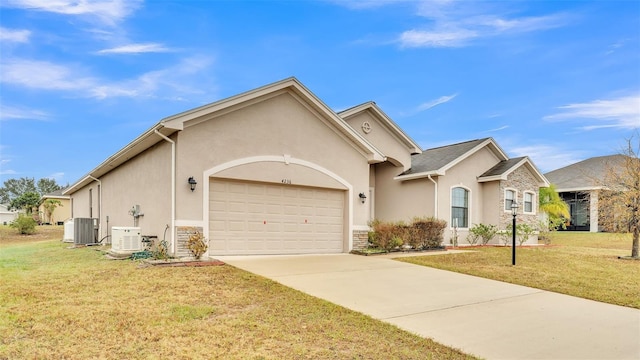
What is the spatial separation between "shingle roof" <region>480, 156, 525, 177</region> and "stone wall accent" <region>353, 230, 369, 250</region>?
26.6 ft

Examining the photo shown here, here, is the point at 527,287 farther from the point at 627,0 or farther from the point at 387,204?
the point at 387,204

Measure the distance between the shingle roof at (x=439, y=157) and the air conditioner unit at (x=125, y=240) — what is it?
12141mm

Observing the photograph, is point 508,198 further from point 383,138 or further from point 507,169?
point 383,138

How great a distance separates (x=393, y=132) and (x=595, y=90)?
8.31 metres

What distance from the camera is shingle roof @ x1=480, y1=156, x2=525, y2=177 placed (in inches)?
715

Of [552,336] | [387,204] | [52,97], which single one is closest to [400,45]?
[387,204]

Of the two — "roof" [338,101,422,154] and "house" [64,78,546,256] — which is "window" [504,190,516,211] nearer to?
"house" [64,78,546,256]

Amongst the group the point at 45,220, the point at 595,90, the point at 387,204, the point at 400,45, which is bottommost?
the point at 45,220

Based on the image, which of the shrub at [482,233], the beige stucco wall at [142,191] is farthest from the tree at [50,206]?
the shrub at [482,233]

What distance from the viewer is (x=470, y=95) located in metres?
19.5

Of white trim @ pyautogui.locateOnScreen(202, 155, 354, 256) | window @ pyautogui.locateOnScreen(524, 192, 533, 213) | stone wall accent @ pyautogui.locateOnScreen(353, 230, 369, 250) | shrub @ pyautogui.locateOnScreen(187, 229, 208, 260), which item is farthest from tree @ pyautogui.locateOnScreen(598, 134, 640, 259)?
shrub @ pyautogui.locateOnScreen(187, 229, 208, 260)

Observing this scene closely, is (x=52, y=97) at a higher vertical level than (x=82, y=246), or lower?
higher

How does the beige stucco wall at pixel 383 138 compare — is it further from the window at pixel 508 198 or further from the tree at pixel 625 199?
the tree at pixel 625 199

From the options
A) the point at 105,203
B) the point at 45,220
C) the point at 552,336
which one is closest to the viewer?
the point at 552,336
